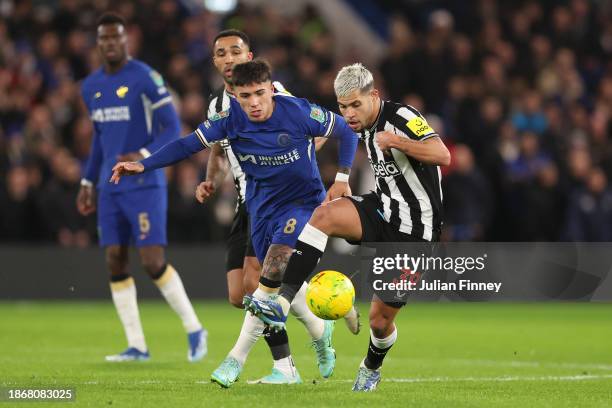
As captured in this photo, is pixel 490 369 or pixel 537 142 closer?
pixel 490 369

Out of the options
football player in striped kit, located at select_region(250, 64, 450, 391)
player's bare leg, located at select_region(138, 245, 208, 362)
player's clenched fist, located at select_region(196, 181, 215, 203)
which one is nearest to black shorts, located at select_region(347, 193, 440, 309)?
football player in striped kit, located at select_region(250, 64, 450, 391)

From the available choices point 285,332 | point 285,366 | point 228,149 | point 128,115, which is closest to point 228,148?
point 228,149

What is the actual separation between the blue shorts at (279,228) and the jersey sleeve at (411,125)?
956 millimetres

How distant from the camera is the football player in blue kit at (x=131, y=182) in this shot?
10820mm

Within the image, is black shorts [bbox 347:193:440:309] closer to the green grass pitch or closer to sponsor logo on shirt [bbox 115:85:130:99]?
the green grass pitch

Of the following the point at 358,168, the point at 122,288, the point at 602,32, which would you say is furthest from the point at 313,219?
the point at 602,32

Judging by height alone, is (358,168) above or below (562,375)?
below

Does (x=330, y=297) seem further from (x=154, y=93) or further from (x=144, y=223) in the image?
(x=154, y=93)

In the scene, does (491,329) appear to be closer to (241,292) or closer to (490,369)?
(490,369)

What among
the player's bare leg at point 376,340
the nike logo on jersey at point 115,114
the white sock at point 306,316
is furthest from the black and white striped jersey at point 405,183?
the nike logo on jersey at point 115,114

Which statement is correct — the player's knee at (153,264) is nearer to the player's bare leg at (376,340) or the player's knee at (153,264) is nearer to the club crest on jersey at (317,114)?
the club crest on jersey at (317,114)

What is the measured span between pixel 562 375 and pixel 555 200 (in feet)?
29.2

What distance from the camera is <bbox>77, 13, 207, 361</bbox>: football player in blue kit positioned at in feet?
35.5

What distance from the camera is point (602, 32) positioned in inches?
822
